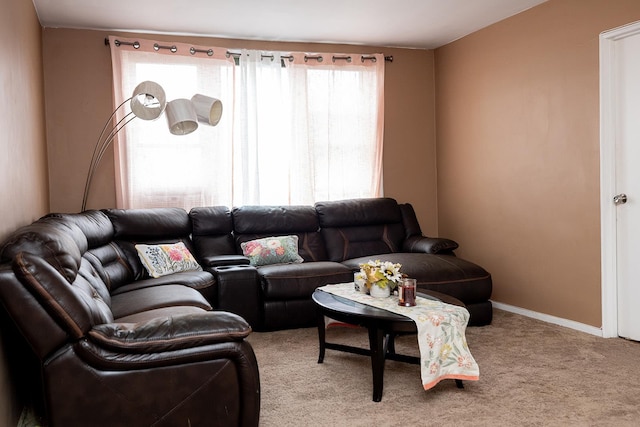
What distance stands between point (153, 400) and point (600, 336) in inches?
128

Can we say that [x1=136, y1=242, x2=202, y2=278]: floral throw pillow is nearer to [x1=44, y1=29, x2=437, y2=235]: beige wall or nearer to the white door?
[x1=44, y1=29, x2=437, y2=235]: beige wall

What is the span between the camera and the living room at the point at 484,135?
163 inches

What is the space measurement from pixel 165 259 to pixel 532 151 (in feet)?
10.1

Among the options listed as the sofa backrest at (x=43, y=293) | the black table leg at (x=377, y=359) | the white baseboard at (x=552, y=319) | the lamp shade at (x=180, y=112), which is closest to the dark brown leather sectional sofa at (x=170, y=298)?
the sofa backrest at (x=43, y=293)

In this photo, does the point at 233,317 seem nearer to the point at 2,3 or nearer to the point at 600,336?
the point at 2,3

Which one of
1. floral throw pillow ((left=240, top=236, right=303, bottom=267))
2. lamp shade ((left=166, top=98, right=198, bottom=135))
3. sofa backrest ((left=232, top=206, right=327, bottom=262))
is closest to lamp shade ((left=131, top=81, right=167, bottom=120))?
lamp shade ((left=166, top=98, right=198, bottom=135))

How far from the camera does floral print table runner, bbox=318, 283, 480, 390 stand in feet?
9.52

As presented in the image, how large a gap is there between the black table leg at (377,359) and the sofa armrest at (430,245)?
2.17 meters

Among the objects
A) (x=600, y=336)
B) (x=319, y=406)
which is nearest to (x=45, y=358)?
(x=319, y=406)

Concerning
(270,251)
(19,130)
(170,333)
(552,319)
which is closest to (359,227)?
(270,251)

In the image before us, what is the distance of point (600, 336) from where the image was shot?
4.11 m

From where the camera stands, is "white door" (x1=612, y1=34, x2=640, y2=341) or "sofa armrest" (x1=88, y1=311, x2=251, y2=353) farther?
"white door" (x1=612, y1=34, x2=640, y2=341)

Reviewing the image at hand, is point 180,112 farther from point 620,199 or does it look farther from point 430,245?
point 620,199

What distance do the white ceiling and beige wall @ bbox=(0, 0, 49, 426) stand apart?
1.64 ft
